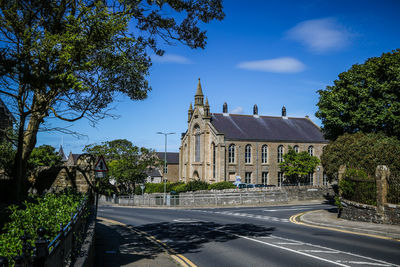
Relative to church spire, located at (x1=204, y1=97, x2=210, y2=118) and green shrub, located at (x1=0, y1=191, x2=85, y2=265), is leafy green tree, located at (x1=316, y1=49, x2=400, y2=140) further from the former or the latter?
green shrub, located at (x1=0, y1=191, x2=85, y2=265)

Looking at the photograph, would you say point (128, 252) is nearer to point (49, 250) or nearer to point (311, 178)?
point (49, 250)

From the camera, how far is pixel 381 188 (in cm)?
1802

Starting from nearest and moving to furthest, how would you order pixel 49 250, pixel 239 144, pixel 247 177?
pixel 49 250
pixel 239 144
pixel 247 177

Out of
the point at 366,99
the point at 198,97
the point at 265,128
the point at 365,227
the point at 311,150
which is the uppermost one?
the point at 198,97

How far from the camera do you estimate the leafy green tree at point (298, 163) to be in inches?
2238

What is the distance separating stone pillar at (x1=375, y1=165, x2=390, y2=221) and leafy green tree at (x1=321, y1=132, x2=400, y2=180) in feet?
1.82

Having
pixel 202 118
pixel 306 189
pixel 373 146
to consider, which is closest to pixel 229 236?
pixel 373 146

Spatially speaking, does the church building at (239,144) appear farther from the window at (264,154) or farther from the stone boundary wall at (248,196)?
the stone boundary wall at (248,196)

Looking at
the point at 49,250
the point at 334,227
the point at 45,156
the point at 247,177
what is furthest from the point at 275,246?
the point at 45,156

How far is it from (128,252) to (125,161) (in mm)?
45775

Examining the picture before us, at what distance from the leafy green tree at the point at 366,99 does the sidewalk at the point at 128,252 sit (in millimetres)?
21929

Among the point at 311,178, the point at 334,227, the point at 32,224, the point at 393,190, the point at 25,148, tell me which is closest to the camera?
the point at 32,224

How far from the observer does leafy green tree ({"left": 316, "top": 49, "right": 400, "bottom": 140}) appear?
1078 inches

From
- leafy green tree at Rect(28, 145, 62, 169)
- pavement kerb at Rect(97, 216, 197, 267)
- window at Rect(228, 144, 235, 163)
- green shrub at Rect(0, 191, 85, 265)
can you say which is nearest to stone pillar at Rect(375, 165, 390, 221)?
pavement kerb at Rect(97, 216, 197, 267)
